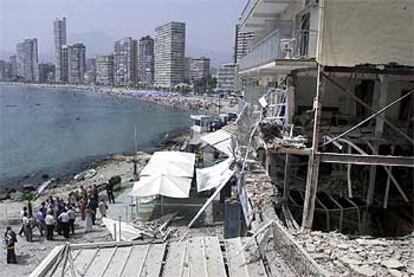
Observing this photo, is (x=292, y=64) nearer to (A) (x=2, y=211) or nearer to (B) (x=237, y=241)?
(B) (x=237, y=241)

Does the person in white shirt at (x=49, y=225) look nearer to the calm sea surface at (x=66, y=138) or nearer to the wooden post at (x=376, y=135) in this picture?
the wooden post at (x=376, y=135)

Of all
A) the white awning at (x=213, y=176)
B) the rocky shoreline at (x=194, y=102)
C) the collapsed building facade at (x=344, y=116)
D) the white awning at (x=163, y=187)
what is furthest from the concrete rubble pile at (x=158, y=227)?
the rocky shoreline at (x=194, y=102)

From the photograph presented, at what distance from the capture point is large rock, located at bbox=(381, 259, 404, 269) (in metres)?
9.57

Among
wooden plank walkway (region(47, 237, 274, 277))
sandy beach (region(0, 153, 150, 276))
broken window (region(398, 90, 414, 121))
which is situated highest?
broken window (region(398, 90, 414, 121))

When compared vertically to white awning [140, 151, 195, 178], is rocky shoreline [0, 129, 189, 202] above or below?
below

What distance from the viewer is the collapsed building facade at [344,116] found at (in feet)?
43.6

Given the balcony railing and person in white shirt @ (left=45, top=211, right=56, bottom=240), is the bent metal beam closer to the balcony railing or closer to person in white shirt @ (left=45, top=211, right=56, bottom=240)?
the balcony railing

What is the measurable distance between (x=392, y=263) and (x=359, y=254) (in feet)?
2.21

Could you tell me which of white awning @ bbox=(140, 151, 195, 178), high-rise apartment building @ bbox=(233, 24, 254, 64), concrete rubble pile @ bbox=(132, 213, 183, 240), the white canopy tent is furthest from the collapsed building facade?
high-rise apartment building @ bbox=(233, 24, 254, 64)

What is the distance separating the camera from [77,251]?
29.6 ft

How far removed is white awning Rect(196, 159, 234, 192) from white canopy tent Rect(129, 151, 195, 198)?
19.7 inches

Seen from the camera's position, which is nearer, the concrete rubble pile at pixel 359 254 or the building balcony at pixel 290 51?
the concrete rubble pile at pixel 359 254

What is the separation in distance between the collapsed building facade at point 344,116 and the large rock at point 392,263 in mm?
3672

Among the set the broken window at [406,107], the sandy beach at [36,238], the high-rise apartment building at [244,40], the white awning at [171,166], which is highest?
the high-rise apartment building at [244,40]
